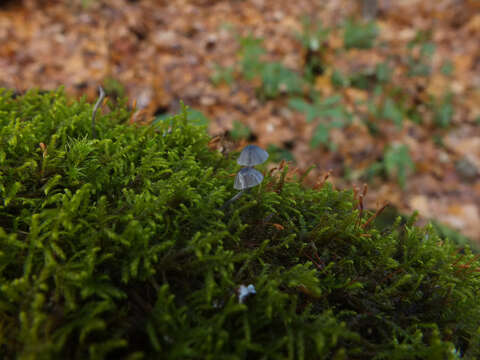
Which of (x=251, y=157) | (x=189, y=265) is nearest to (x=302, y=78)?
(x=251, y=157)

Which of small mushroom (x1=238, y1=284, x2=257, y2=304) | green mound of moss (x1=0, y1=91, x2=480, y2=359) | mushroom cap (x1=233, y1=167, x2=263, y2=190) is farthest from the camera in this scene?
mushroom cap (x1=233, y1=167, x2=263, y2=190)

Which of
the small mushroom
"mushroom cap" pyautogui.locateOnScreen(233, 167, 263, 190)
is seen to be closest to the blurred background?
"mushroom cap" pyautogui.locateOnScreen(233, 167, 263, 190)

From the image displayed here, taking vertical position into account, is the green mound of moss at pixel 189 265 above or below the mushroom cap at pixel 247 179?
below

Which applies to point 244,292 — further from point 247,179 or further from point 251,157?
point 251,157

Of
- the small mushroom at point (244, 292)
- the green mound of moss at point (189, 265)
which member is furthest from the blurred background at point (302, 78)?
the small mushroom at point (244, 292)

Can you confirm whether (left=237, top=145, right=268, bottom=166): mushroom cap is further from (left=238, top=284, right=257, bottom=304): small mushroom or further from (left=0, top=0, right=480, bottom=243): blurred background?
(left=0, top=0, right=480, bottom=243): blurred background

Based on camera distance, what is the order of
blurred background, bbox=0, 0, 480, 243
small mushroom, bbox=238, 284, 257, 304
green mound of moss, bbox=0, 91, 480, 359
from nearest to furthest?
green mound of moss, bbox=0, 91, 480, 359, small mushroom, bbox=238, 284, 257, 304, blurred background, bbox=0, 0, 480, 243

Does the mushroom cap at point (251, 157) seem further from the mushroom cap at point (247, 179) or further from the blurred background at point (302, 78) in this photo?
the blurred background at point (302, 78)
